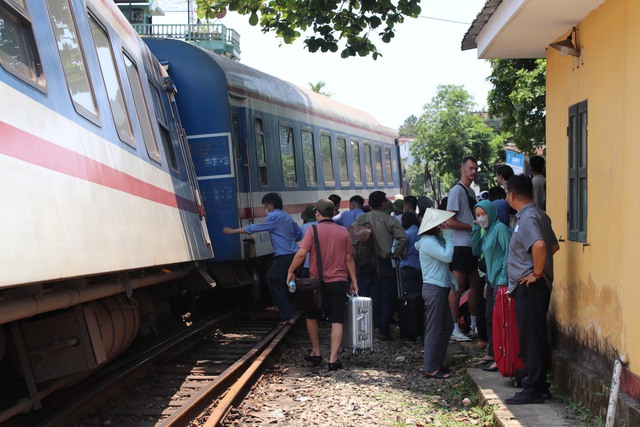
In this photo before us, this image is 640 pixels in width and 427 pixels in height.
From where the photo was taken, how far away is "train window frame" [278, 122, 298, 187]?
13.3 m

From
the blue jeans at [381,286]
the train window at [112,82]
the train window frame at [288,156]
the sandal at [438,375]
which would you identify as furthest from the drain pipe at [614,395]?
the train window frame at [288,156]

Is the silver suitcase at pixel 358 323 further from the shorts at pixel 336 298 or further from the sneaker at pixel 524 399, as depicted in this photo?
the sneaker at pixel 524 399

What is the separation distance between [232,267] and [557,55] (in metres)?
5.76

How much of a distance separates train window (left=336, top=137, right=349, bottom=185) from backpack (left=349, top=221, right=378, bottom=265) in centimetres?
621

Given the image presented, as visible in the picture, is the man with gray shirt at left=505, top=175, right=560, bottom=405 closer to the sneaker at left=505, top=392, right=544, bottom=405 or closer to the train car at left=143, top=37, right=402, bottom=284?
the sneaker at left=505, top=392, right=544, bottom=405

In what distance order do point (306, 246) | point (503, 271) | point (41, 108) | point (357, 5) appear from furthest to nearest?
point (357, 5) < point (306, 246) < point (503, 271) < point (41, 108)

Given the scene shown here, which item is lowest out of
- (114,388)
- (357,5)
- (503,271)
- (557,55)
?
(114,388)

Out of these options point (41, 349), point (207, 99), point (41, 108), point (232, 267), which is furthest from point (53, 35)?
point (232, 267)

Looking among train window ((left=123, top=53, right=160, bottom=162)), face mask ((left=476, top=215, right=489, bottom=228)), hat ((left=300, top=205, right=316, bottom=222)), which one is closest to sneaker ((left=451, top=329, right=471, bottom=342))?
hat ((left=300, top=205, right=316, bottom=222))

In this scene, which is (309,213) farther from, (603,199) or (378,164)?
(378,164)

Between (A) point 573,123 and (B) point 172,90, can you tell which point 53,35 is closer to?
(A) point 573,123

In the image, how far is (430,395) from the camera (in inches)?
312

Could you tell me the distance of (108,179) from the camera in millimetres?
5539

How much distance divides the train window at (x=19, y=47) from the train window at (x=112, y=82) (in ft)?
5.47
